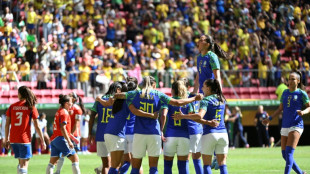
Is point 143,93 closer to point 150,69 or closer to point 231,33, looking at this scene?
point 150,69

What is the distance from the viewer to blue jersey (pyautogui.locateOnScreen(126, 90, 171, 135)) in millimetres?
11117

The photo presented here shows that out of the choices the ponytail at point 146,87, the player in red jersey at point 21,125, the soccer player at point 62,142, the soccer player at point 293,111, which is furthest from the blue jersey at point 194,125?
the player in red jersey at point 21,125

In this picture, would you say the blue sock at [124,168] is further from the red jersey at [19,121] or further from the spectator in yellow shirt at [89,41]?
the spectator in yellow shirt at [89,41]

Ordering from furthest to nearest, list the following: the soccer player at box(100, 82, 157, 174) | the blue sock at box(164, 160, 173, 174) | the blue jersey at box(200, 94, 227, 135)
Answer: the soccer player at box(100, 82, 157, 174), the blue sock at box(164, 160, 173, 174), the blue jersey at box(200, 94, 227, 135)

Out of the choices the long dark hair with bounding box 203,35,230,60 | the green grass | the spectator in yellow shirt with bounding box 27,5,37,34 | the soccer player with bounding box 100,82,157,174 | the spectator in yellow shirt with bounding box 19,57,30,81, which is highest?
the spectator in yellow shirt with bounding box 27,5,37,34

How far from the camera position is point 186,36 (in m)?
31.4

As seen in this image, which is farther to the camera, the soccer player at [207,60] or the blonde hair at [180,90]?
the soccer player at [207,60]

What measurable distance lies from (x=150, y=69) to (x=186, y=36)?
4.13 metres

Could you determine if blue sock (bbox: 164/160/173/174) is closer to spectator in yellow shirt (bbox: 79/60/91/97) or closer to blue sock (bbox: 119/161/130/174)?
blue sock (bbox: 119/161/130/174)

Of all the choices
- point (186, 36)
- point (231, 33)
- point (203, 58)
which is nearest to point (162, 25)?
point (186, 36)

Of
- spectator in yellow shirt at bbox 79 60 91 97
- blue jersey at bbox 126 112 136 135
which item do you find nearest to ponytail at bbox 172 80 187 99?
blue jersey at bbox 126 112 136 135

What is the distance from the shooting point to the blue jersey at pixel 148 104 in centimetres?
1112

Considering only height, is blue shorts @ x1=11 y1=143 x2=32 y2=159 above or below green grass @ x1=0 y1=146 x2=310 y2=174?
above

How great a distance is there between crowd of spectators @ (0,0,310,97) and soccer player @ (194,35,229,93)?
513 inches
